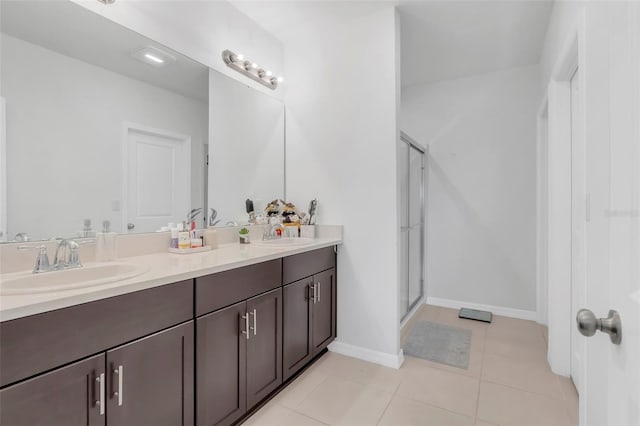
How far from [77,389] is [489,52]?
364cm

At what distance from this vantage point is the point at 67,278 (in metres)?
1.26

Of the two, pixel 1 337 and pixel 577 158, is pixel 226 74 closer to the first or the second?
pixel 1 337

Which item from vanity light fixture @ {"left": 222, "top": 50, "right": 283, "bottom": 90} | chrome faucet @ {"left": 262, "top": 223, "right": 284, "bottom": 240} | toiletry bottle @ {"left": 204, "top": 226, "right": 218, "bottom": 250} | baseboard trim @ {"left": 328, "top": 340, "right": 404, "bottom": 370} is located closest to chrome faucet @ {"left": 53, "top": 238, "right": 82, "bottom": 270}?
toiletry bottle @ {"left": 204, "top": 226, "right": 218, "bottom": 250}

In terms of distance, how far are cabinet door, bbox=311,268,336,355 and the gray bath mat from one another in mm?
648

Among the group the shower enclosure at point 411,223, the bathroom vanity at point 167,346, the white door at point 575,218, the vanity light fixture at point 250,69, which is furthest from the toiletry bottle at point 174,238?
the white door at point 575,218

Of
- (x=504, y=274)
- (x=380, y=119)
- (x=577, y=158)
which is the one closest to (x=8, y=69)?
(x=380, y=119)

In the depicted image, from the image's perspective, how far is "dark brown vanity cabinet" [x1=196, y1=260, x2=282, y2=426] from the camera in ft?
4.45

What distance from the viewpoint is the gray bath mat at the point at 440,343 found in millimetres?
2296

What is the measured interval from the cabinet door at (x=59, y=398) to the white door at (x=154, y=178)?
834 mm

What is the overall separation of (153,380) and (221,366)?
33cm

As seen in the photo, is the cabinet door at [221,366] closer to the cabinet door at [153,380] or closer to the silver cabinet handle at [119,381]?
the cabinet door at [153,380]

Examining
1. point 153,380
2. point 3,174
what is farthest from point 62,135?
point 153,380

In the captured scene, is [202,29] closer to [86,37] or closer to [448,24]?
[86,37]

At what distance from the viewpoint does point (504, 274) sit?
3242 millimetres
